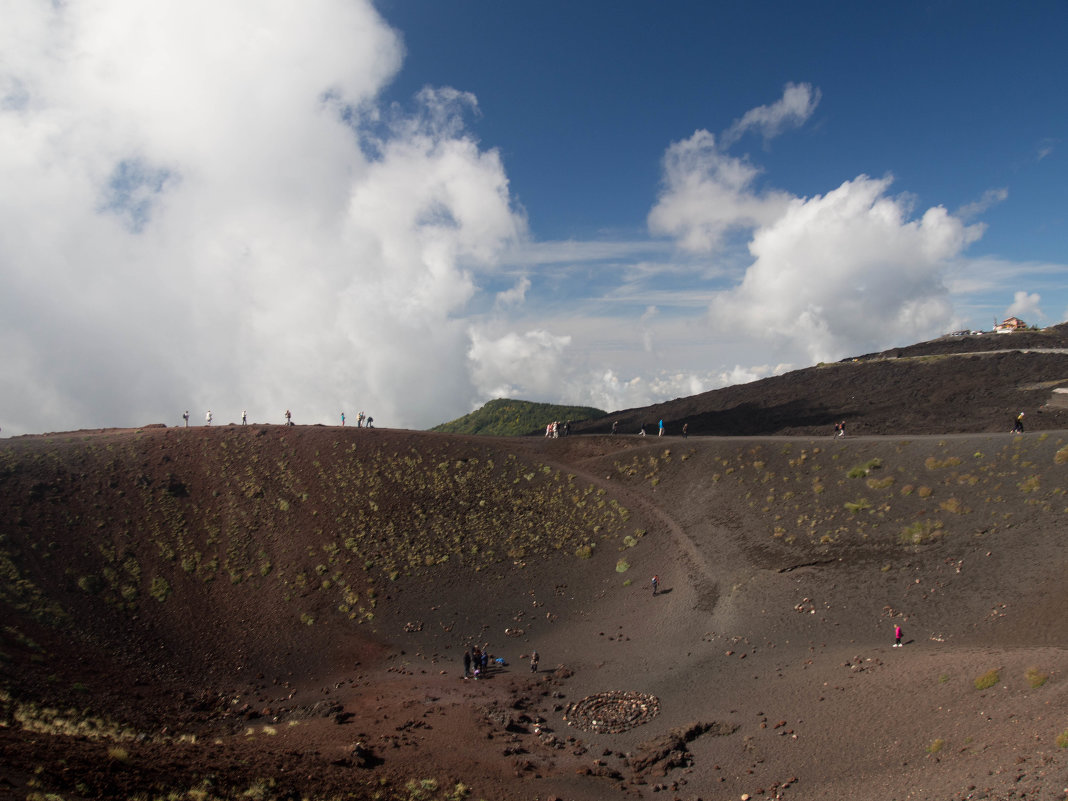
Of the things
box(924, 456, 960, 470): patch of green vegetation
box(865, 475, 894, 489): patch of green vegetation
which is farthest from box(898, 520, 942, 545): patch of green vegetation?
box(924, 456, 960, 470): patch of green vegetation

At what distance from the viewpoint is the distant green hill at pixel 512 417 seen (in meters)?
125

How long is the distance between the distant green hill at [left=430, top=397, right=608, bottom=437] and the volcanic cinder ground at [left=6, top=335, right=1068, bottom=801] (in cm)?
7360

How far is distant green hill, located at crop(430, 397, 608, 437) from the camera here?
125 metres

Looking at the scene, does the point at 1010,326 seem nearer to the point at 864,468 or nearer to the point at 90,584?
the point at 864,468

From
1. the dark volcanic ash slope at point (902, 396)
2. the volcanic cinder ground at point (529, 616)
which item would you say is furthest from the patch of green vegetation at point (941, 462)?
the dark volcanic ash slope at point (902, 396)

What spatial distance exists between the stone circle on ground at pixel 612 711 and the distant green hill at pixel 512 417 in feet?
314

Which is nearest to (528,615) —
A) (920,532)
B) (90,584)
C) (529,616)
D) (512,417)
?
(529,616)

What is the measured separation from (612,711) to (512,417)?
106 metres

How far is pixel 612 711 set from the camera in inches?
960

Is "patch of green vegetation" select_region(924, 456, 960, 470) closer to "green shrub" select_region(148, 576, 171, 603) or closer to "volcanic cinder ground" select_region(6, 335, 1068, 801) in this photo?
"volcanic cinder ground" select_region(6, 335, 1068, 801)

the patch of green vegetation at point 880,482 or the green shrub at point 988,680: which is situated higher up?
the patch of green vegetation at point 880,482

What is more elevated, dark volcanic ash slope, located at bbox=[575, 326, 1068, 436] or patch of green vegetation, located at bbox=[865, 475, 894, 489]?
dark volcanic ash slope, located at bbox=[575, 326, 1068, 436]

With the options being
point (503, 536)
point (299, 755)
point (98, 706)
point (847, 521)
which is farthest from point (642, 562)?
point (98, 706)

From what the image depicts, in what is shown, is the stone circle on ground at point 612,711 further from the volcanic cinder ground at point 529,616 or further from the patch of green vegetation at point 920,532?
the patch of green vegetation at point 920,532
